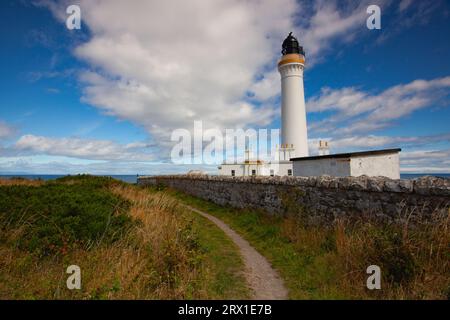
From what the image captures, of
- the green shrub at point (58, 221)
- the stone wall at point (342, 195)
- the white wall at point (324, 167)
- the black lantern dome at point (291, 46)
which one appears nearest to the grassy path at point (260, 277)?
the stone wall at point (342, 195)

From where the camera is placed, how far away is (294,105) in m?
23.8

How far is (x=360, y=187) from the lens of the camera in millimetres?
5969

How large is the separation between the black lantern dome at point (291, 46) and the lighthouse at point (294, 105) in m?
1.28

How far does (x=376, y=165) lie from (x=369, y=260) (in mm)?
10789

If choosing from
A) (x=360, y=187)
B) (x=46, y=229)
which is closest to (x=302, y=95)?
(x=360, y=187)

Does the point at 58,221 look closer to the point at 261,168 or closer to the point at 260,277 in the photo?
the point at 260,277

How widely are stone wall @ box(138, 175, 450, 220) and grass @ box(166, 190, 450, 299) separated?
0.28 m

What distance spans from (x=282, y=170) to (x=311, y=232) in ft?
67.8

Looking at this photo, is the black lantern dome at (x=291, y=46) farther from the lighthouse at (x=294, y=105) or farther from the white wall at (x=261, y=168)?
the white wall at (x=261, y=168)

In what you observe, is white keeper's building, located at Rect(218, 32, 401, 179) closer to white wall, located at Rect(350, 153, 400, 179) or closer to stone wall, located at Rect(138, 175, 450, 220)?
white wall, located at Rect(350, 153, 400, 179)

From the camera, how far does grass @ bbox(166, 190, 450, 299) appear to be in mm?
3814

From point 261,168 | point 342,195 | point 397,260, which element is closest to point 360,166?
point 342,195

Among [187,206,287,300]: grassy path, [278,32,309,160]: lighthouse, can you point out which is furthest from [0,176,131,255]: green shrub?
[278,32,309,160]: lighthouse
